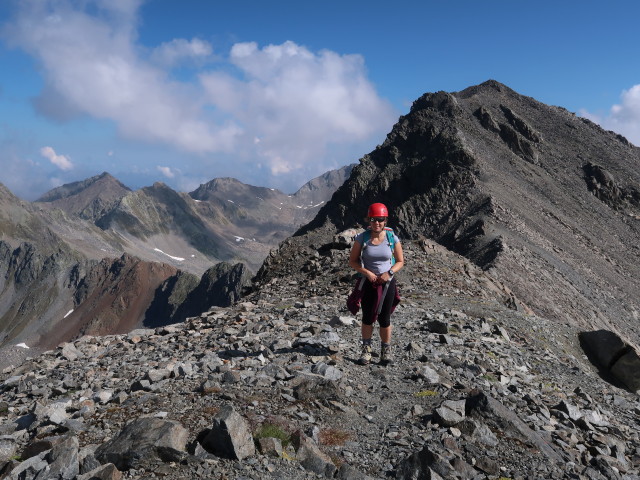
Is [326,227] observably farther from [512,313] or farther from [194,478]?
[194,478]

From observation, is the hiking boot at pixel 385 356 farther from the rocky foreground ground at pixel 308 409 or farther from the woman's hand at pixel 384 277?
the woman's hand at pixel 384 277

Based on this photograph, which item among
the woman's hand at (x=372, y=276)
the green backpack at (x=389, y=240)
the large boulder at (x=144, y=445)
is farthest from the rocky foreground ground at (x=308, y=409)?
the green backpack at (x=389, y=240)

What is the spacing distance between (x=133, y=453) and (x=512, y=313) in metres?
18.9

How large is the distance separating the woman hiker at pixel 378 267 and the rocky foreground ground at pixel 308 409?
1.12m

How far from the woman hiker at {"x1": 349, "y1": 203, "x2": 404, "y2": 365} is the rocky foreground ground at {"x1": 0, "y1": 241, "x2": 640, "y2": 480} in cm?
112

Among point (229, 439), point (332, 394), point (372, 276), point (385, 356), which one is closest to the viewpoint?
point (229, 439)

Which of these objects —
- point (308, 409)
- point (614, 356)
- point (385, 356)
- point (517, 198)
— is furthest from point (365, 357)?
point (517, 198)

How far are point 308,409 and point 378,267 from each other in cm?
405

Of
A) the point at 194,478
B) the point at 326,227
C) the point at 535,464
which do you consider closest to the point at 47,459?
the point at 194,478

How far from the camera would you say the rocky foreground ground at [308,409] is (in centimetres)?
683

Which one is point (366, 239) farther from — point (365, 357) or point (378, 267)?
point (365, 357)

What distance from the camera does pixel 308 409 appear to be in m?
8.79

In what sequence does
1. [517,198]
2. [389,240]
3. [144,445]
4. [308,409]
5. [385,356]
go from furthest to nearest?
1. [517,198]
2. [385,356]
3. [389,240]
4. [308,409]
5. [144,445]

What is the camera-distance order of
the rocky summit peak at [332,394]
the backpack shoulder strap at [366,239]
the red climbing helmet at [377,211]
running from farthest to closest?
the backpack shoulder strap at [366,239]
the red climbing helmet at [377,211]
the rocky summit peak at [332,394]
